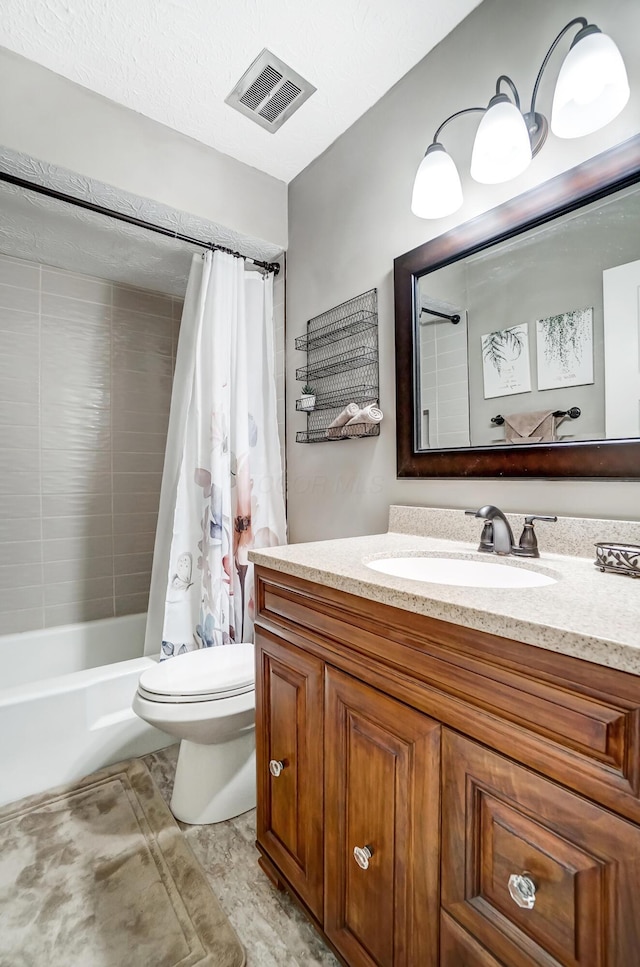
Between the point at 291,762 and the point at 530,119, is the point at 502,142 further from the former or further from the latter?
the point at 291,762

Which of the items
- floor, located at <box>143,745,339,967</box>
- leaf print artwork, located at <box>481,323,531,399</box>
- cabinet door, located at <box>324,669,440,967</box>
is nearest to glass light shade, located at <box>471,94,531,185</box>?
leaf print artwork, located at <box>481,323,531,399</box>

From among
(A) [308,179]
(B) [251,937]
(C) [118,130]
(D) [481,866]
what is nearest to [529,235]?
(A) [308,179]

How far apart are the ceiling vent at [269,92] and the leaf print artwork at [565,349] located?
4.13 feet

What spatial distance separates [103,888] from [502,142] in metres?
2.20

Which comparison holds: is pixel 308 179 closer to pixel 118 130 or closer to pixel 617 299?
pixel 118 130

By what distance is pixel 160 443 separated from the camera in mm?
2625

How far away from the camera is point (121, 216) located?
175 centimetres

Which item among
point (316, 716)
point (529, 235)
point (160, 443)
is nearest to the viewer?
point (316, 716)

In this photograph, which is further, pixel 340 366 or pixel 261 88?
pixel 340 366

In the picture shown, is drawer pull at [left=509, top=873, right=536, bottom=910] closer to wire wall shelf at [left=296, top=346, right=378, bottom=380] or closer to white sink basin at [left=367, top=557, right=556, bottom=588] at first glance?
white sink basin at [left=367, top=557, right=556, bottom=588]

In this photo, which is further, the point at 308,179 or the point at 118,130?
the point at 308,179

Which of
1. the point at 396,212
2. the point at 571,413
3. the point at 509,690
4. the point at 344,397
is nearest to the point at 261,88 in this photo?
the point at 396,212

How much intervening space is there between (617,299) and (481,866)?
1.15 m

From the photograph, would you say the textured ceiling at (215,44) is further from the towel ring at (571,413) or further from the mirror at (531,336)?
the towel ring at (571,413)
